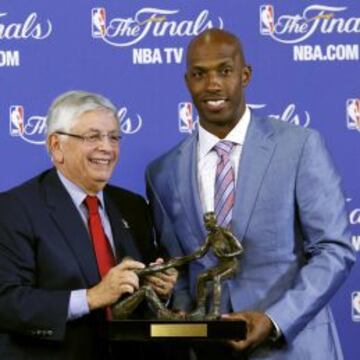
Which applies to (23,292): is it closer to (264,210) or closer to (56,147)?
(56,147)

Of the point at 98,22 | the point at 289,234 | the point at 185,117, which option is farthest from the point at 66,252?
the point at 98,22

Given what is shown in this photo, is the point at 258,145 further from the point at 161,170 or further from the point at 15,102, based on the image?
the point at 15,102

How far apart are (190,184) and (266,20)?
76cm

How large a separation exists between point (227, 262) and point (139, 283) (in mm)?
191

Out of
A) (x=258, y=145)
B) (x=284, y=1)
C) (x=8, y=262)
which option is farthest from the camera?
(x=284, y=1)

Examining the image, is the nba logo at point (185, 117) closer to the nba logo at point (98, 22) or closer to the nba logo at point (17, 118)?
the nba logo at point (98, 22)

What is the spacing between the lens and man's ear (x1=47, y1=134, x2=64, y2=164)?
7.86ft

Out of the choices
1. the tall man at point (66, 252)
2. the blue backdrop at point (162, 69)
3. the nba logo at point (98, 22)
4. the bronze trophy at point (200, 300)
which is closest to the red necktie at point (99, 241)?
the tall man at point (66, 252)

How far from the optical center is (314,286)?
2357mm

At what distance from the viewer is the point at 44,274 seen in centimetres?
233

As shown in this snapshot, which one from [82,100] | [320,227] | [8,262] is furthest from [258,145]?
[8,262]

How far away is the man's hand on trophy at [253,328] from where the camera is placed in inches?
89.7

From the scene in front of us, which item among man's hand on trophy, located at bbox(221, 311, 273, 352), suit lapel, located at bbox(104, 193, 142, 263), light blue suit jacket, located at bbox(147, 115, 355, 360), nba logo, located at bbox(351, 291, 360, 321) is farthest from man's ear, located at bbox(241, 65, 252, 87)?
nba logo, located at bbox(351, 291, 360, 321)

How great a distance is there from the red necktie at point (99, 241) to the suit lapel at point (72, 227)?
20mm
